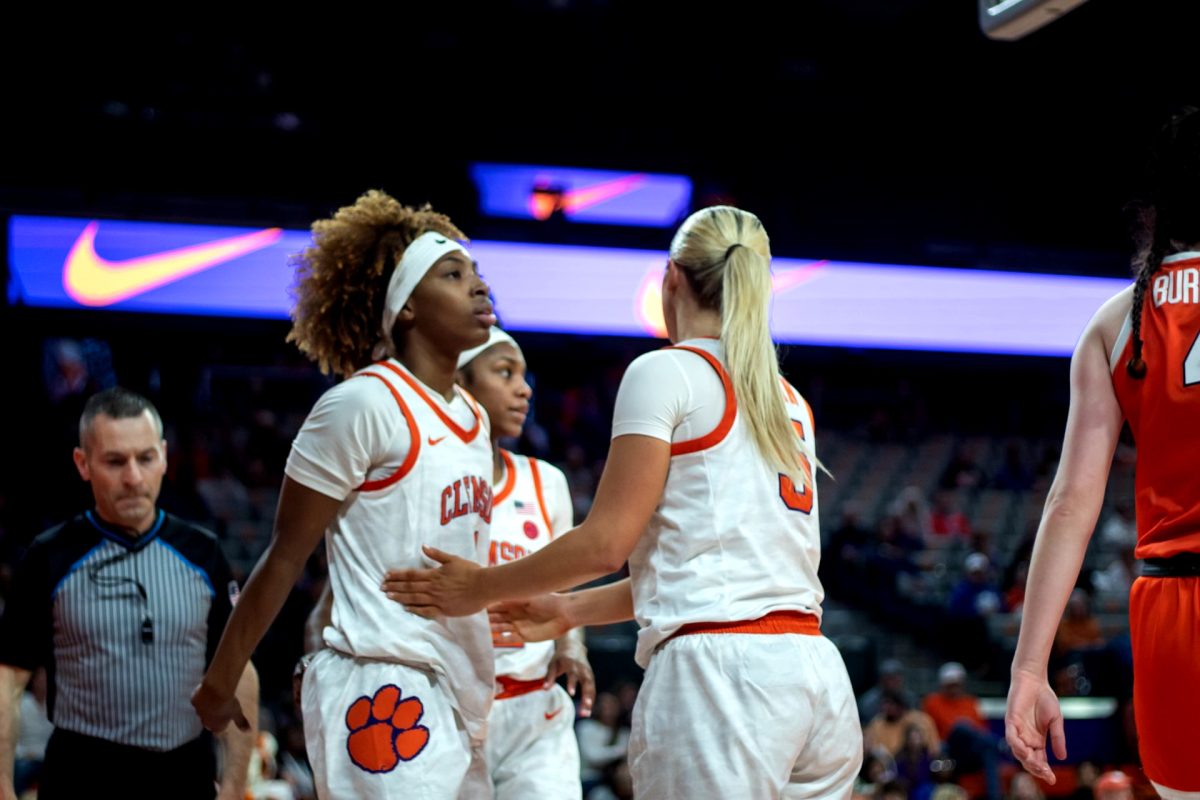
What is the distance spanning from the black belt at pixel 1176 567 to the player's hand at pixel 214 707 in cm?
220

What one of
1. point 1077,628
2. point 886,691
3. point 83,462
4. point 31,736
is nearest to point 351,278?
point 83,462

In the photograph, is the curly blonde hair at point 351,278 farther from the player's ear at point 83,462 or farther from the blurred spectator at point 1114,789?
the blurred spectator at point 1114,789

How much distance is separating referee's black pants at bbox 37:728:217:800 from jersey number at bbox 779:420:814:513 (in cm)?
201

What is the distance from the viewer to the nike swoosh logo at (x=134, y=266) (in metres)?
10.5

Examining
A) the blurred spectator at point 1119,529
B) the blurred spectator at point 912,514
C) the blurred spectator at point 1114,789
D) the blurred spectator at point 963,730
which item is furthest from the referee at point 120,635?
the blurred spectator at point 1119,529

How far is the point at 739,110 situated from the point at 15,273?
7.12m

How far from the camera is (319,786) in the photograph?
3.21 metres

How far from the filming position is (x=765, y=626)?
2.91m

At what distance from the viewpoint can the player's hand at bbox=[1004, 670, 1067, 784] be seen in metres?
2.45

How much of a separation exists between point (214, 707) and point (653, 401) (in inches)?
56.2

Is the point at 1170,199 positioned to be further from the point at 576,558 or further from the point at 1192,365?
the point at 576,558

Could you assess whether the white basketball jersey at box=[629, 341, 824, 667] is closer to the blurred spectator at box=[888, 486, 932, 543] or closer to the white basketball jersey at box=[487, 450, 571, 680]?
the white basketball jersey at box=[487, 450, 571, 680]

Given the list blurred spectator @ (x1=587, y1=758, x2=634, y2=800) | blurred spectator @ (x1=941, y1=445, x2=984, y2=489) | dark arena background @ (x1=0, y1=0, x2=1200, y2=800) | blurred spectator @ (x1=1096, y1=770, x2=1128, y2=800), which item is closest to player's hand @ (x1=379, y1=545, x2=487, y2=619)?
blurred spectator @ (x1=1096, y1=770, x2=1128, y2=800)

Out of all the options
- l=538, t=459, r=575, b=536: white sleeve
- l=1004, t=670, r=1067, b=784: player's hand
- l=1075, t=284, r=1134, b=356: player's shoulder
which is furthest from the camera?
l=538, t=459, r=575, b=536: white sleeve
